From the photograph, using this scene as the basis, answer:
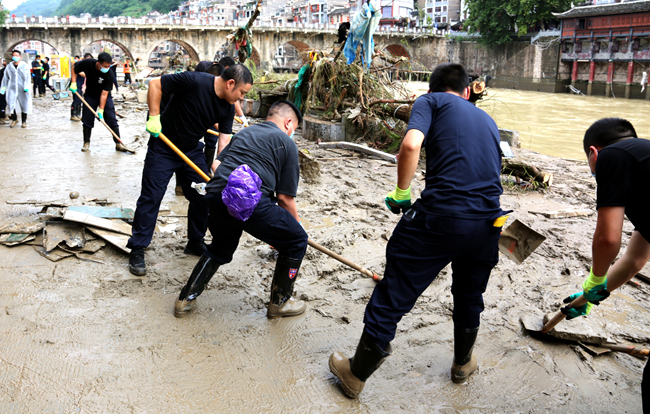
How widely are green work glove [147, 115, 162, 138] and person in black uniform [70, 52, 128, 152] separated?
4.49 metres

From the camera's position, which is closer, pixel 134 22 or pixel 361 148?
pixel 361 148

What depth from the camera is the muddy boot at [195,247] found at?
423 cm

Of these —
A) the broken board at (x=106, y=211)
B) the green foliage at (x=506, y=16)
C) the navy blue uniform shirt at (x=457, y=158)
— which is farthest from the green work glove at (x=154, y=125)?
the green foliage at (x=506, y=16)

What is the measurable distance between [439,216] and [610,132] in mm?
867

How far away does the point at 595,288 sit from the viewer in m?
2.46

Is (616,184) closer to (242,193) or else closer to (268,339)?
(242,193)

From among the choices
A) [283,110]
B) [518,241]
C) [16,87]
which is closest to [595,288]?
[518,241]

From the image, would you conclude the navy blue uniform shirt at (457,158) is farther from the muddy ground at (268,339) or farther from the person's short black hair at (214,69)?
the person's short black hair at (214,69)

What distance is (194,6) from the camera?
103688 mm

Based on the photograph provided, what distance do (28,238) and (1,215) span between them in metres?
1.09

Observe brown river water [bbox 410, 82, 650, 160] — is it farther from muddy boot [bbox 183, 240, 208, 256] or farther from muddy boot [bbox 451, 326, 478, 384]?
muddy boot [bbox 451, 326, 478, 384]

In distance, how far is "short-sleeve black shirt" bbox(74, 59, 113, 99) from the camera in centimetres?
793

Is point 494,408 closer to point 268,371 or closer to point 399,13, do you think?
point 268,371

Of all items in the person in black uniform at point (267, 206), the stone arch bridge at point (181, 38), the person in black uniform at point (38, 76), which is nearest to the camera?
the person in black uniform at point (267, 206)
